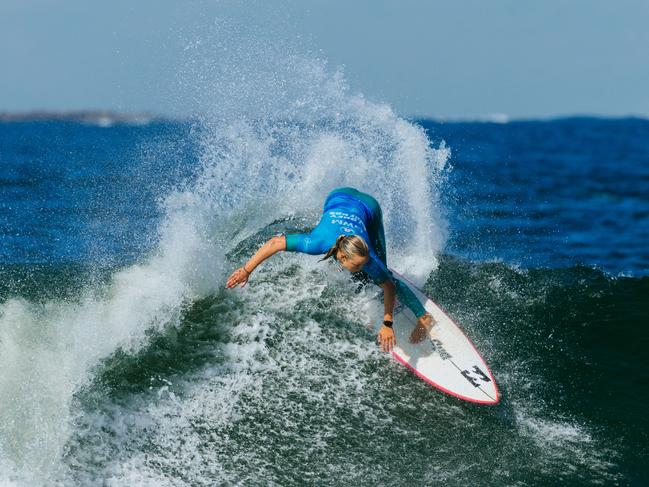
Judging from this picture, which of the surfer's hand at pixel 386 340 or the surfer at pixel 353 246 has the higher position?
the surfer at pixel 353 246

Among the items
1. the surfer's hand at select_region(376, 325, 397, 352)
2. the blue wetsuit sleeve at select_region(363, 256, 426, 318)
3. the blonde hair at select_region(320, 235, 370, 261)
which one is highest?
the blonde hair at select_region(320, 235, 370, 261)

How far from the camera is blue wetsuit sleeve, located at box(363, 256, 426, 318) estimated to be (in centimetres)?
778

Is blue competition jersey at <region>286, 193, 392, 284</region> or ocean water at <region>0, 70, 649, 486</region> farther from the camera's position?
blue competition jersey at <region>286, 193, 392, 284</region>

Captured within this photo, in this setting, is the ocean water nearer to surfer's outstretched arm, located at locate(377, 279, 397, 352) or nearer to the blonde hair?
surfer's outstretched arm, located at locate(377, 279, 397, 352)

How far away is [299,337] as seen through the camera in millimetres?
8766

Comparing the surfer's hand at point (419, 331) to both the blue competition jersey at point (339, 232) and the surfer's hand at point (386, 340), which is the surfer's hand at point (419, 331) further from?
the blue competition jersey at point (339, 232)

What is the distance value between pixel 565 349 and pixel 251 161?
6159 millimetres

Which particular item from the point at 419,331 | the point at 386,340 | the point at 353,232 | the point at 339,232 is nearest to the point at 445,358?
the point at 419,331

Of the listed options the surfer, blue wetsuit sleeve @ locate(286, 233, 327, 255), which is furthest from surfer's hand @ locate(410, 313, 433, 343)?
blue wetsuit sleeve @ locate(286, 233, 327, 255)

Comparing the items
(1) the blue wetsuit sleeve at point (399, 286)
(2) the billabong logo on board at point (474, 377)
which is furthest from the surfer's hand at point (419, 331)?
(2) the billabong logo on board at point (474, 377)

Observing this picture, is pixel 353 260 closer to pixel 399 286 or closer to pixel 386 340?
pixel 386 340

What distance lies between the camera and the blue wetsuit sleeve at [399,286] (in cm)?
778

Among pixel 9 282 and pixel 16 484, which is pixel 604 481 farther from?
pixel 9 282

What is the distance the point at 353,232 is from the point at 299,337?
5.75 feet
